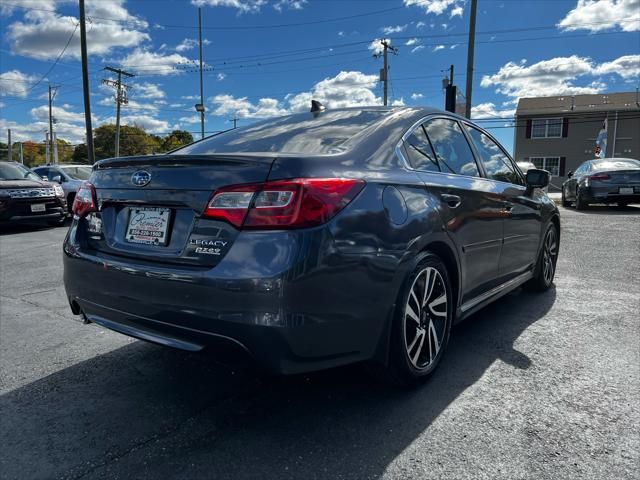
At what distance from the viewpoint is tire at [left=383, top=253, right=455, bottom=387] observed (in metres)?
2.40

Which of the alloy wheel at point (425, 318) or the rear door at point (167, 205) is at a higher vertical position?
the rear door at point (167, 205)

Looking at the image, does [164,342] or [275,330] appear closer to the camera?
[275,330]

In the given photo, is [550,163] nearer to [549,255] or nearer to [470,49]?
[470,49]

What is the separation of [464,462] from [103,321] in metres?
1.80

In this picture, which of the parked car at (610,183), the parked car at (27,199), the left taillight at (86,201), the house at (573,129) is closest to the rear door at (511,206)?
the left taillight at (86,201)

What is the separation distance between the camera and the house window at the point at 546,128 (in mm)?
33906

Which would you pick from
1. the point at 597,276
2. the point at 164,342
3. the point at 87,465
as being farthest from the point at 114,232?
the point at 597,276

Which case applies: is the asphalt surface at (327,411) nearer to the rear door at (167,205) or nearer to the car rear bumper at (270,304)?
the car rear bumper at (270,304)

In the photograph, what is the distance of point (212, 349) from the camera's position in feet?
6.79

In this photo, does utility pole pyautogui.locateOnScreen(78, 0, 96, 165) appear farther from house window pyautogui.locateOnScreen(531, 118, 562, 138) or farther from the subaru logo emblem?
house window pyautogui.locateOnScreen(531, 118, 562, 138)

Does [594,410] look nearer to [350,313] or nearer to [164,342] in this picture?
[350,313]

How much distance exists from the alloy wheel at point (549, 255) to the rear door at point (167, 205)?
11.2 feet

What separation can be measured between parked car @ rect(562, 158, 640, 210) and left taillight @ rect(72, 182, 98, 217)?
12044 millimetres

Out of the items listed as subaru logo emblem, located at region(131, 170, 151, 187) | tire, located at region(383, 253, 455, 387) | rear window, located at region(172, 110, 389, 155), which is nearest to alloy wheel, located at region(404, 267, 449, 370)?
tire, located at region(383, 253, 455, 387)
